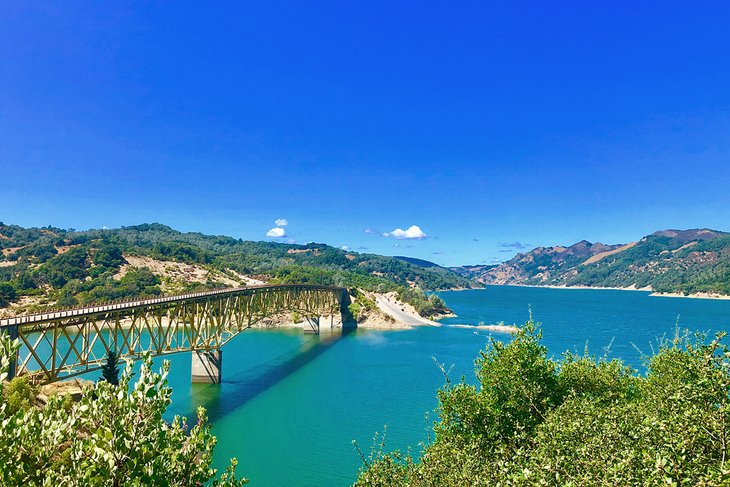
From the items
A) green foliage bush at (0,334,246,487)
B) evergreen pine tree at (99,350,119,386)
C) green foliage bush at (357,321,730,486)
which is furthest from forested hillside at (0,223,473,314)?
green foliage bush at (0,334,246,487)

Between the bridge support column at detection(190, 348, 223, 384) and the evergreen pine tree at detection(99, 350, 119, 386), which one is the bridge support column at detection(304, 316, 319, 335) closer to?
the bridge support column at detection(190, 348, 223, 384)

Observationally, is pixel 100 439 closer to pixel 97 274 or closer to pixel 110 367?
pixel 110 367

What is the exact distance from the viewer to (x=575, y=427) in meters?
12.8

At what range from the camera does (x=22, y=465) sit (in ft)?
22.9

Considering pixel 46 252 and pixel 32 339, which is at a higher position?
pixel 46 252

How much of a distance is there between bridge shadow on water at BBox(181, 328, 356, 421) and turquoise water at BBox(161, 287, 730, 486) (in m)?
0.12

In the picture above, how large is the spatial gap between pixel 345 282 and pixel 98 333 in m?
123

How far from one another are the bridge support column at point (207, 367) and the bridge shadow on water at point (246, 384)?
0.92m

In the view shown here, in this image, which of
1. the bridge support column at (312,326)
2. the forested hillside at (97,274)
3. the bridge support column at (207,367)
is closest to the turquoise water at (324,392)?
A: the bridge support column at (207,367)

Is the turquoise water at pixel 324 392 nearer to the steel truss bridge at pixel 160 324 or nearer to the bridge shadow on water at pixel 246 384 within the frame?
the bridge shadow on water at pixel 246 384

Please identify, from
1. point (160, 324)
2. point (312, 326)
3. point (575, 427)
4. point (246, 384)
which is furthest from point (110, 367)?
point (312, 326)

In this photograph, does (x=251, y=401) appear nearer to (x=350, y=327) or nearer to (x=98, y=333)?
(x=98, y=333)

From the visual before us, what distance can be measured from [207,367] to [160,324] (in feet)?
54.4

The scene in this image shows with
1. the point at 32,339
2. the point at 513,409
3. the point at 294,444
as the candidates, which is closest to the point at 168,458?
the point at 513,409
